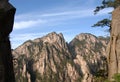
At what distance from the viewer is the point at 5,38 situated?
22.6 metres

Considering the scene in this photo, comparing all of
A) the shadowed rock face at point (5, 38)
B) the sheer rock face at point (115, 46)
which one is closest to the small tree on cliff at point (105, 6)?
the sheer rock face at point (115, 46)

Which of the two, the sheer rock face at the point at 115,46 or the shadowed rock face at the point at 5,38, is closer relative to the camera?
the shadowed rock face at the point at 5,38

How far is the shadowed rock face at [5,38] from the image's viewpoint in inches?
785

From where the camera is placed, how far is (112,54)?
42.2m

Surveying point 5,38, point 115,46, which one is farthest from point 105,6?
point 5,38

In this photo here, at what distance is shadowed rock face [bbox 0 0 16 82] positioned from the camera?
19.9m

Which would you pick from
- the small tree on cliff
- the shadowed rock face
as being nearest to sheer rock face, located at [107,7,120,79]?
the small tree on cliff

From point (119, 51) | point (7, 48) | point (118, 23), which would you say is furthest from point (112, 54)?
point (7, 48)

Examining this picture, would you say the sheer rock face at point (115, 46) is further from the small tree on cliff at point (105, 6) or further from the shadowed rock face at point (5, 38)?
the shadowed rock face at point (5, 38)

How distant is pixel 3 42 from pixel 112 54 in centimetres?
2283

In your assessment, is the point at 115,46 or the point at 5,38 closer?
the point at 5,38

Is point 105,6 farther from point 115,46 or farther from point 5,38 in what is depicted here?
point 5,38

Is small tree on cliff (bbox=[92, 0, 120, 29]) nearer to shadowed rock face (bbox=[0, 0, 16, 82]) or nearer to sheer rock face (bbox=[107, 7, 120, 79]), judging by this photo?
sheer rock face (bbox=[107, 7, 120, 79])

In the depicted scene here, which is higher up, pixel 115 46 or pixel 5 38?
pixel 5 38
